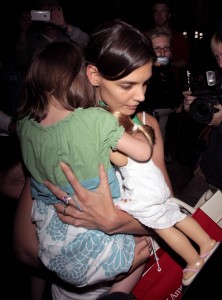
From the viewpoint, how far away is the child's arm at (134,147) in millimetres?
1312

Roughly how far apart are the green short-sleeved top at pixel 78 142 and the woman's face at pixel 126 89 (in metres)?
0.17

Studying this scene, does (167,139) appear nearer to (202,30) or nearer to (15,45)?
(15,45)

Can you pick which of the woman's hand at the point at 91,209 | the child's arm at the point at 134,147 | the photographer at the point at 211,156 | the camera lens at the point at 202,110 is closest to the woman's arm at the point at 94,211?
the woman's hand at the point at 91,209

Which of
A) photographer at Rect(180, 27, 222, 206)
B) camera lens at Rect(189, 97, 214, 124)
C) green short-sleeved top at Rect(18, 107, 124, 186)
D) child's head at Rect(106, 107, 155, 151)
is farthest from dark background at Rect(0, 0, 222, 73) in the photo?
green short-sleeved top at Rect(18, 107, 124, 186)

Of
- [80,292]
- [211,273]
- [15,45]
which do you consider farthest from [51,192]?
[15,45]

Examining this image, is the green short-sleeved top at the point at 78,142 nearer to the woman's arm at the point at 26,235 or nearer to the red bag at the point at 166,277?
the woman's arm at the point at 26,235

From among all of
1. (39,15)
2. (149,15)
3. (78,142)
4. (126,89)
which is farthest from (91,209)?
(149,15)

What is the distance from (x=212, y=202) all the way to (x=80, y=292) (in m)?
0.87

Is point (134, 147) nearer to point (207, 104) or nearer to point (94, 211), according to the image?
point (94, 211)

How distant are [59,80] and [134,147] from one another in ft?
1.52

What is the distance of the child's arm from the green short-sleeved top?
29mm

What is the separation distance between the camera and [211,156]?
2262mm

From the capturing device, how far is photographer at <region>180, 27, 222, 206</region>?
7.17 ft

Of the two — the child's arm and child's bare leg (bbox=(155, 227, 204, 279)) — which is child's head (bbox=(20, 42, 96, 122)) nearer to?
the child's arm
